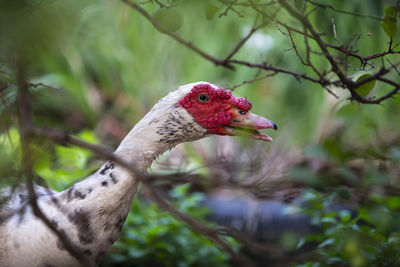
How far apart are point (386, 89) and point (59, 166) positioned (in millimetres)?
2084

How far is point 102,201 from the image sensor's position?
1256 millimetres

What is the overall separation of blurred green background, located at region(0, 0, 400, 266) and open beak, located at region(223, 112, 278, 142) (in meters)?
0.07

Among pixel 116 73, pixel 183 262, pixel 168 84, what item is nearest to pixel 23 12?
pixel 183 262

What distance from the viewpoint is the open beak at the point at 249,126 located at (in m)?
1.32

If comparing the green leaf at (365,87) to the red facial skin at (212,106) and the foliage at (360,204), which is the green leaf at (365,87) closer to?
the foliage at (360,204)

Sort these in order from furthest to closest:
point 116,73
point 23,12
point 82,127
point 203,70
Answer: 1. point 116,73
2. point 82,127
3. point 203,70
4. point 23,12

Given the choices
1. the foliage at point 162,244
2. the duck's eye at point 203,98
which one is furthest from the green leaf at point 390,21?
the foliage at point 162,244

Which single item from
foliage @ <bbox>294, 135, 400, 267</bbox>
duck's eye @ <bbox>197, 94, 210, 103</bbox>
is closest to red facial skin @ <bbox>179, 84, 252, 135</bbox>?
duck's eye @ <bbox>197, 94, 210, 103</bbox>

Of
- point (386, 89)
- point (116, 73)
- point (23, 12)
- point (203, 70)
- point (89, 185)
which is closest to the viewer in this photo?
point (23, 12)

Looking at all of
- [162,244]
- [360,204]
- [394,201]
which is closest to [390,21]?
[360,204]

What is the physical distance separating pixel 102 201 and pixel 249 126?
51cm

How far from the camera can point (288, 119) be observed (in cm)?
384

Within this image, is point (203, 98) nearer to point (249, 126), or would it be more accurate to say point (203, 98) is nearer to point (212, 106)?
point (212, 106)

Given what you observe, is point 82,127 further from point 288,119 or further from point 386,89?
point 386,89
